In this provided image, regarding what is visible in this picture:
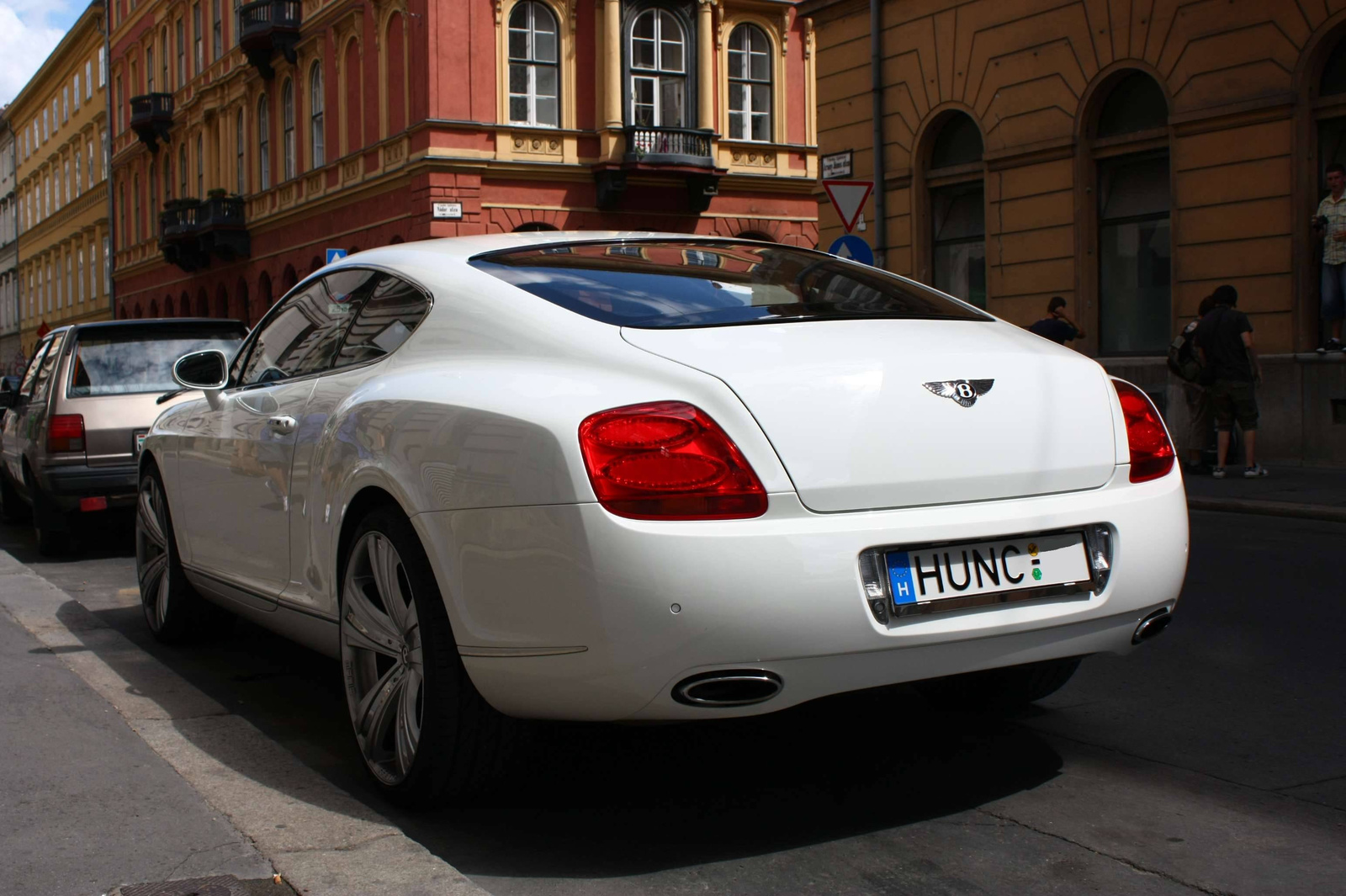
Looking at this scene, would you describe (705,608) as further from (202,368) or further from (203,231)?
(203,231)

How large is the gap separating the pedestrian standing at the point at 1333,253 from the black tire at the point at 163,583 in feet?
39.0

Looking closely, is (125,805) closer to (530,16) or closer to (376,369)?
(376,369)

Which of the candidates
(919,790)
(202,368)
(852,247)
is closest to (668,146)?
(852,247)

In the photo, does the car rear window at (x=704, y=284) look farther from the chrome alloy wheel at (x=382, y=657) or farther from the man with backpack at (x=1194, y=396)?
the man with backpack at (x=1194, y=396)

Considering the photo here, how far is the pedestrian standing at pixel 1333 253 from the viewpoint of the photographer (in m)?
14.2

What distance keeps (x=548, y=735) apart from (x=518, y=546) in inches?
51.9

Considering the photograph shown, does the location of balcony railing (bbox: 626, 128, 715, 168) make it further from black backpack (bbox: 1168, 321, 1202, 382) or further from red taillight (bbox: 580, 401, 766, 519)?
red taillight (bbox: 580, 401, 766, 519)

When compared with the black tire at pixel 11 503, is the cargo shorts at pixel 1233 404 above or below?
above

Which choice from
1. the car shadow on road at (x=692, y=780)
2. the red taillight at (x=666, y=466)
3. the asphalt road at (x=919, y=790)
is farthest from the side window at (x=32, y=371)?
the red taillight at (x=666, y=466)

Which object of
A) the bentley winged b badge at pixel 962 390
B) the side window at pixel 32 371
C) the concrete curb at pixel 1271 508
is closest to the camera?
the bentley winged b badge at pixel 962 390

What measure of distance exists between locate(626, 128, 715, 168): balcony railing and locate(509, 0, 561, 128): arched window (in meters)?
1.69

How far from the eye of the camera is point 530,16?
101 ft

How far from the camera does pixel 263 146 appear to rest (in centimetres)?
4053

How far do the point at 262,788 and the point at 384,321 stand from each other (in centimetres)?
133
